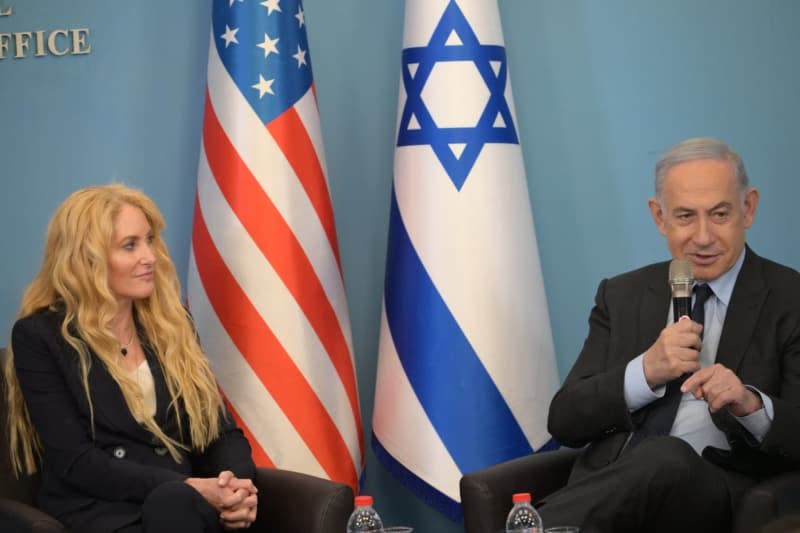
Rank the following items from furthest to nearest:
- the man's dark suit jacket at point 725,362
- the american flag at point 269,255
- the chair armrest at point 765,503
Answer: the american flag at point 269,255, the man's dark suit jacket at point 725,362, the chair armrest at point 765,503

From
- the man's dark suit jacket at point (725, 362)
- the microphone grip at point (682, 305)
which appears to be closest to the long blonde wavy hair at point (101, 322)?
the man's dark suit jacket at point (725, 362)

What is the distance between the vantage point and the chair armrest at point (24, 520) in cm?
297

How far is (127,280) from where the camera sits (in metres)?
3.43

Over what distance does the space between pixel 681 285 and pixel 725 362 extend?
0.36 metres

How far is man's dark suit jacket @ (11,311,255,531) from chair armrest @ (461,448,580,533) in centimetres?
65

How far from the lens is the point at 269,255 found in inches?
154

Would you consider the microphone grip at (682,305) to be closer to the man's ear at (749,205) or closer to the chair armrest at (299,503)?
the man's ear at (749,205)

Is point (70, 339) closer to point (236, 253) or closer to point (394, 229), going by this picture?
point (236, 253)

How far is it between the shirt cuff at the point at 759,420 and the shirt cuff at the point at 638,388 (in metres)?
0.23

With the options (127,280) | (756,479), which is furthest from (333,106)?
(756,479)

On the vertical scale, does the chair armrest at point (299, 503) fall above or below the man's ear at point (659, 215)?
below

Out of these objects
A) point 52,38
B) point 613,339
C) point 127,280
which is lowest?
point 613,339

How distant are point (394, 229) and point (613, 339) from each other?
0.99 metres

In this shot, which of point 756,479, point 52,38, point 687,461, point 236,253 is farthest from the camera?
point 52,38
